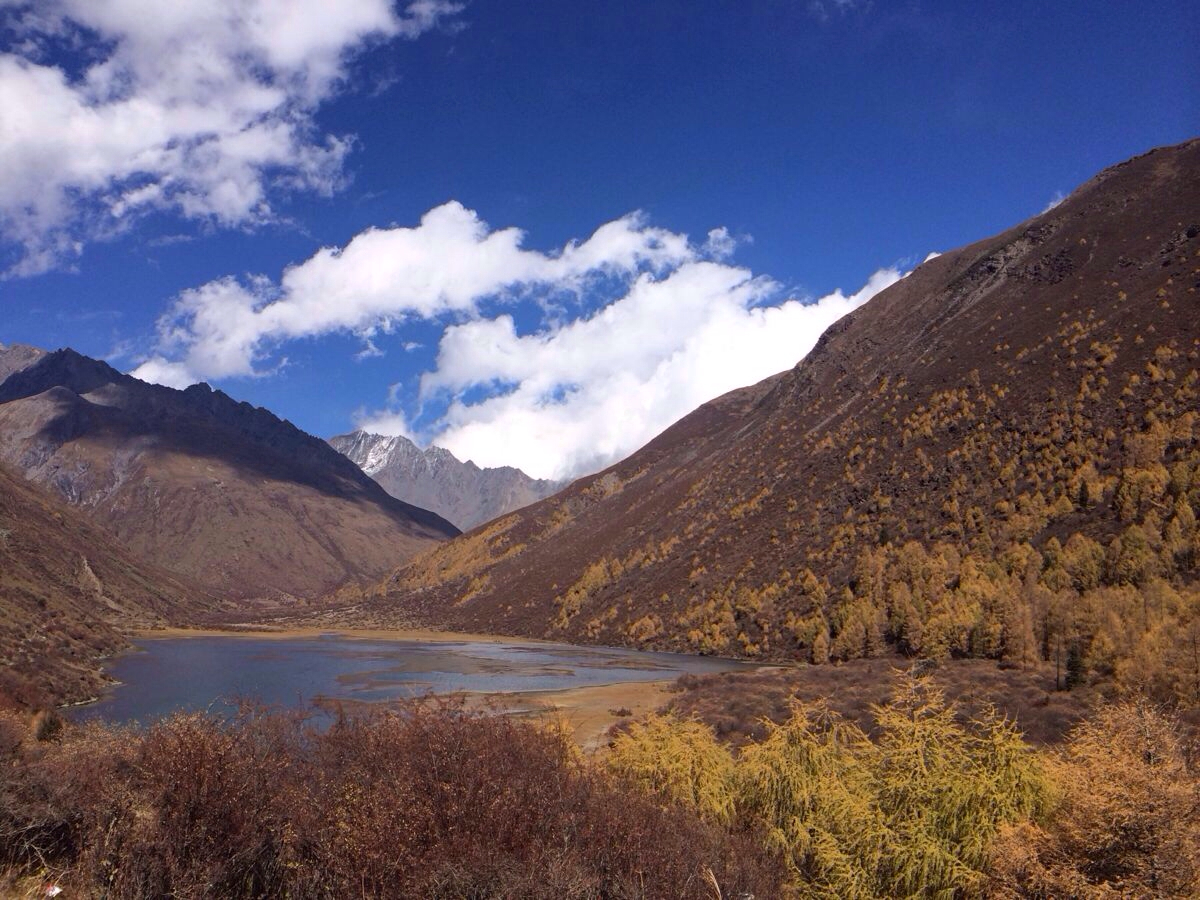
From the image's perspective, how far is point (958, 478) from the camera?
7606cm

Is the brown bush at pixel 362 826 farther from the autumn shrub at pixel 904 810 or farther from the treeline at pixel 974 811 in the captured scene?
the treeline at pixel 974 811

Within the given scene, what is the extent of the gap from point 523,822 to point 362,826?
149 cm

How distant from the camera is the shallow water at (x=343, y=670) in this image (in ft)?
154

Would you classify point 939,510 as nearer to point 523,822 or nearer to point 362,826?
point 523,822

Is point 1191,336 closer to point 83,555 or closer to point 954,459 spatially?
point 954,459

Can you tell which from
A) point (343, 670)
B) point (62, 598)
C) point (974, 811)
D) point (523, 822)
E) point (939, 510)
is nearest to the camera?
point (523, 822)

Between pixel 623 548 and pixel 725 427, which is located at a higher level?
pixel 725 427

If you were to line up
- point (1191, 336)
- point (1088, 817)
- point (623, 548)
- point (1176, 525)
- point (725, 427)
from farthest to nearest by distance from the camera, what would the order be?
point (725, 427), point (623, 548), point (1191, 336), point (1176, 525), point (1088, 817)

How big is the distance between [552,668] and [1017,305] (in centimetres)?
7411

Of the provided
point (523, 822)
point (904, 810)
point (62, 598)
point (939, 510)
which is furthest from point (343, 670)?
point (523, 822)

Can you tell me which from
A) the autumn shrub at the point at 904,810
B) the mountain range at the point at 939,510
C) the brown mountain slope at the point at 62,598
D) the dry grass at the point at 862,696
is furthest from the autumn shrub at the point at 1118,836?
the brown mountain slope at the point at 62,598

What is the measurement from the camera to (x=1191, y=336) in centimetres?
6688

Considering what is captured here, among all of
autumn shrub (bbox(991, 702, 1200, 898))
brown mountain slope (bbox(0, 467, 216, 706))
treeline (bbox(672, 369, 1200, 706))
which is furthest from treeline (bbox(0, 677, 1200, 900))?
treeline (bbox(672, 369, 1200, 706))

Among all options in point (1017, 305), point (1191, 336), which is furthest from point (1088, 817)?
point (1017, 305)
